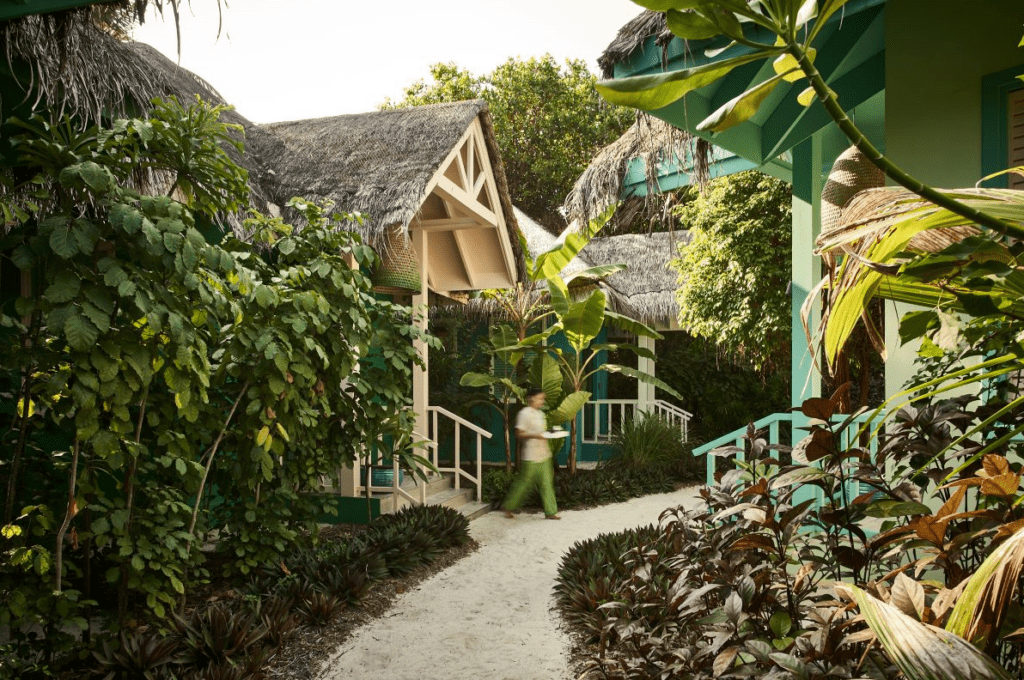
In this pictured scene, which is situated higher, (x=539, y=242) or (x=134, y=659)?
(x=539, y=242)

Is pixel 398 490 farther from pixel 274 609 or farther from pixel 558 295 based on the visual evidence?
pixel 558 295

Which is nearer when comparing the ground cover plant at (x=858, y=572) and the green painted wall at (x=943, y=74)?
the ground cover plant at (x=858, y=572)

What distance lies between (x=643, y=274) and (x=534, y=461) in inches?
268

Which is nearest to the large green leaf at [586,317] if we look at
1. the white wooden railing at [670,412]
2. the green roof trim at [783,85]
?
the green roof trim at [783,85]

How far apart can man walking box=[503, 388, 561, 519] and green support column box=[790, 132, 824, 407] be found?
3143mm

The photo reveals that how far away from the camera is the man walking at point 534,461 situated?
789 centimetres

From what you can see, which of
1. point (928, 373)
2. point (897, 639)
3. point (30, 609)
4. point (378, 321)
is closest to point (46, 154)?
point (30, 609)

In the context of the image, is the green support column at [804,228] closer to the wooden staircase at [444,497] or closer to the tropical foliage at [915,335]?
the tropical foliage at [915,335]

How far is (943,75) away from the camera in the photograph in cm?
362

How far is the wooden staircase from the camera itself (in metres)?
7.01

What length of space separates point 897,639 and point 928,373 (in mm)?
2610

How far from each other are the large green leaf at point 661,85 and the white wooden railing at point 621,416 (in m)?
10.4

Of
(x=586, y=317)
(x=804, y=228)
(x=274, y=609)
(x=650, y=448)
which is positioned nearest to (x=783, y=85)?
(x=804, y=228)

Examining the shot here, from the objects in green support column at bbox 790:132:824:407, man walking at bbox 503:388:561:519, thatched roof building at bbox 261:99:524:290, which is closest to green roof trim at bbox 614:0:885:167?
green support column at bbox 790:132:824:407
